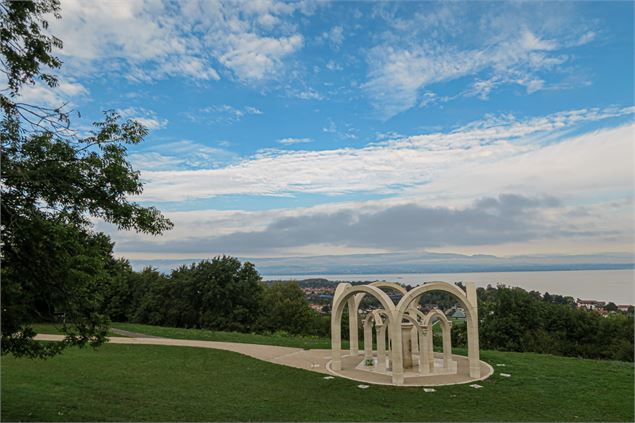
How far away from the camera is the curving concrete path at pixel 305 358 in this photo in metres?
14.4

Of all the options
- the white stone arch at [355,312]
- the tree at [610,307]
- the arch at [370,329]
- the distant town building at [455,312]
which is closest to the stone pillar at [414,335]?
the arch at [370,329]

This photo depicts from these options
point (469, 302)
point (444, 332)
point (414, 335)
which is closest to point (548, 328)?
point (414, 335)

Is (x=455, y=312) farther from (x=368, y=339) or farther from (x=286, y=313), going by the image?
(x=286, y=313)

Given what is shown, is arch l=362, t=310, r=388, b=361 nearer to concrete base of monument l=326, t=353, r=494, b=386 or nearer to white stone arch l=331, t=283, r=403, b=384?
concrete base of monument l=326, t=353, r=494, b=386

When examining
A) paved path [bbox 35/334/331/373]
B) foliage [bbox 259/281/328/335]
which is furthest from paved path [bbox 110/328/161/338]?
foliage [bbox 259/281/328/335]

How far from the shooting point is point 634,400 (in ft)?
40.0

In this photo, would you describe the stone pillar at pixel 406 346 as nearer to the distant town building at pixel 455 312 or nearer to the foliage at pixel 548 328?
the distant town building at pixel 455 312

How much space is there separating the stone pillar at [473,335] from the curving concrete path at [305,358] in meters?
0.34

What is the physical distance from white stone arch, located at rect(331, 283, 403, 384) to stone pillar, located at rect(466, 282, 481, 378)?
2.72 meters

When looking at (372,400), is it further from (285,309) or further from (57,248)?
(285,309)

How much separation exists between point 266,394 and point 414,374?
19.0 ft

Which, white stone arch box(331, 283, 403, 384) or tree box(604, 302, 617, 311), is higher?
white stone arch box(331, 283, 403, 384)

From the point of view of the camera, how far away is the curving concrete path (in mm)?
14424

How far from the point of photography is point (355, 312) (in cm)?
1920
